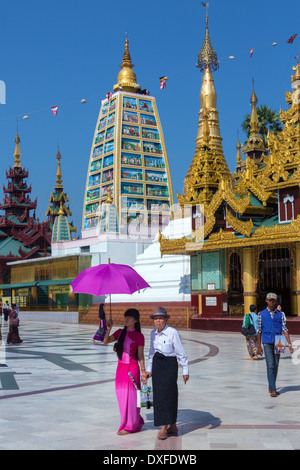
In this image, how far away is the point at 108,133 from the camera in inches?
2621

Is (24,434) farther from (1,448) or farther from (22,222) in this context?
(22,222)

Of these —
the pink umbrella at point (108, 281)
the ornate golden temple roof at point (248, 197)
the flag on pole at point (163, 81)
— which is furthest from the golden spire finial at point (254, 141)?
the pink umbrella at point (108, 281)

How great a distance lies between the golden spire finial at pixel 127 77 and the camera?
229 ft

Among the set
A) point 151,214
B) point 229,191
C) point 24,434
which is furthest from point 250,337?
point 151,214

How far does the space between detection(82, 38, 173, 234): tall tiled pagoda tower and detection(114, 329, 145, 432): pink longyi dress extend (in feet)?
171

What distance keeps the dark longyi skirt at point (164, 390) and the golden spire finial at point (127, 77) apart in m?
63.9

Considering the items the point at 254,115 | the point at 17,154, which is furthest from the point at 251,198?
the point at 17,154

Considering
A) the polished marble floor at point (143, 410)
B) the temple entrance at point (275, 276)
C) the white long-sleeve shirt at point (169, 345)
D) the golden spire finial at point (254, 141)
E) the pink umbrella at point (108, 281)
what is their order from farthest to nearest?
the golden spire finial at point (254, 141), the temple entrance at point (275, 276), the pink umbrella at point (108, 281), the white long-sleeve shirt at point (169, 345), the polished marble floor at point (143, 410)

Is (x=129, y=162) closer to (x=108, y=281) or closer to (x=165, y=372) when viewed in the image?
(x=108, y=281)

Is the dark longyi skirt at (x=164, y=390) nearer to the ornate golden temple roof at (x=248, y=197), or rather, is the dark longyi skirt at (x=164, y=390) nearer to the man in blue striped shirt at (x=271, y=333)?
the man in blue striped shirt at (x=271, y=333)

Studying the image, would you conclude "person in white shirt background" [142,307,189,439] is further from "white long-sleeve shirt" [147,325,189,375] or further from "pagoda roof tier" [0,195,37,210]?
"pagoda roof tier" [0,195,37,210]

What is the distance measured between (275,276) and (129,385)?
985 inches

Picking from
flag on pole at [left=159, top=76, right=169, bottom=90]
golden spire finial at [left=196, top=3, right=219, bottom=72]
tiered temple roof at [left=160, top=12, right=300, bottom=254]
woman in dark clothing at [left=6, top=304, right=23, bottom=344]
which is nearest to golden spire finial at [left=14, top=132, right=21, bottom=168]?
golden spire finial at [left=196, top=3, right=219, bottom=72]

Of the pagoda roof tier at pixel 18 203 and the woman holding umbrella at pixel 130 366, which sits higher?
the pagoda roof tier at pixel 18 203
